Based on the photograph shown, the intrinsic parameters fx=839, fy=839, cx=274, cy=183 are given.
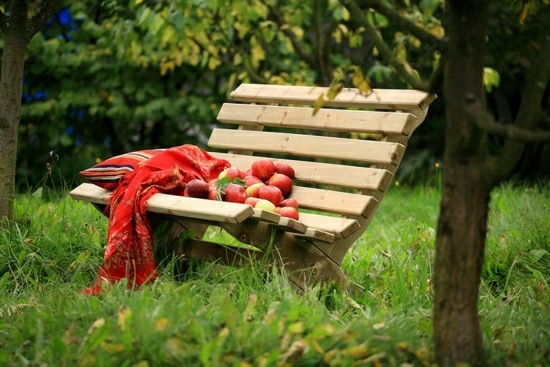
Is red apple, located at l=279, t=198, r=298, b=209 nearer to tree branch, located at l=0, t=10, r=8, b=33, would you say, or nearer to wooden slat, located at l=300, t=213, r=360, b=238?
wooden slat, located at l=300, t=213, r=360, b=238

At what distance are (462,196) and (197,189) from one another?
1.39 m

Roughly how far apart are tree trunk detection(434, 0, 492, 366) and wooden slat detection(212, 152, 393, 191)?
1.12m

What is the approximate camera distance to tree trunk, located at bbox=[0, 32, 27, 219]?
13.3 ft

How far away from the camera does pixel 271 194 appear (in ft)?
12.0

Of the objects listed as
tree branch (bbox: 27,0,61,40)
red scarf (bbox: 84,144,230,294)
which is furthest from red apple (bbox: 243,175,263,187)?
tree branch (bbox: 27,0,61,40)

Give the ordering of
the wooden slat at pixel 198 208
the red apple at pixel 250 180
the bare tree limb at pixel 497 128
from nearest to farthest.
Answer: the bare tree limb at pixel 497 128 → the wooden slat at pixel 198 208 → the red apple at pixel 250 180

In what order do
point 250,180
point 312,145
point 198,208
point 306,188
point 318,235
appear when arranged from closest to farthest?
point 198,208, point 318,235, point 250,180, point 306,188, point 312,145

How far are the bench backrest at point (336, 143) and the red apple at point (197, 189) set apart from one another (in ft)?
1.45

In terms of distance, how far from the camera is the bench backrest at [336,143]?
3.63 meters

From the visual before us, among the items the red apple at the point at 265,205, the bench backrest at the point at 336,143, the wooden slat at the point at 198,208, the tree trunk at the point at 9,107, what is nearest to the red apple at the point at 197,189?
the wooden slat at the point at 198,208

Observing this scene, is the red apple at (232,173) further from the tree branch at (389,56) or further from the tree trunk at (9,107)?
the tree branch at (389,56)

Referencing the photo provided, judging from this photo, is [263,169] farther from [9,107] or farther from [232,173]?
[9,107]

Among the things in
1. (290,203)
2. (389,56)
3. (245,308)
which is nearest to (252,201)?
(290,203)

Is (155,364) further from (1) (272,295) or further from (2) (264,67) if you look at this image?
(2) (264,67)
